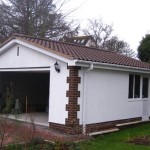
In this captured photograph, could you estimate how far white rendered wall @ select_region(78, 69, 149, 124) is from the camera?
13.3 meters

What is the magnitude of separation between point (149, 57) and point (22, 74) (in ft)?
39.8

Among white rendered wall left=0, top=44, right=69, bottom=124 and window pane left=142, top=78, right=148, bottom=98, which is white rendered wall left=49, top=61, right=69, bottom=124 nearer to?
white rendered wall left=0, top=44, right=69, bottom=124

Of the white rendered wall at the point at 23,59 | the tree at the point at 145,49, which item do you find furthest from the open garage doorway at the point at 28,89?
the tree at the point at 145,49

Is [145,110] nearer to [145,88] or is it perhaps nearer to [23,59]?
[145,88]

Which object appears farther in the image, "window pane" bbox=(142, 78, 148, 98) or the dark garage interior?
the dark garage interior

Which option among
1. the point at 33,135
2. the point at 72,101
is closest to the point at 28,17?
the point at 72,101

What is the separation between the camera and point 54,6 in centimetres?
3269

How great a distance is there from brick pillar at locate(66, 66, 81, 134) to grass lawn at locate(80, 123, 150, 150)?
91cm

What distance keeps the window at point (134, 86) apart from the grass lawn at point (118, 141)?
162 centimetres

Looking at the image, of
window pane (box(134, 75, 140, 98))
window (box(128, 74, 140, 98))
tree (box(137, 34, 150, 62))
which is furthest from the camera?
tree (box(137, 34, 150, 62))

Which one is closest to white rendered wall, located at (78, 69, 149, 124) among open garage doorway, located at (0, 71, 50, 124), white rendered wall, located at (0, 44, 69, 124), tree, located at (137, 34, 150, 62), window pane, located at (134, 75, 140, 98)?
window pane, located at (134, 75, 140, 98)

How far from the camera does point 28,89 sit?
19625mm

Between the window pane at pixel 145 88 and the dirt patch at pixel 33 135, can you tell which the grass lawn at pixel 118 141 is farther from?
the window pane at pixel 145 88

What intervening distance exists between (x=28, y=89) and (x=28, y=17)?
12795 mm
